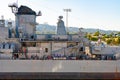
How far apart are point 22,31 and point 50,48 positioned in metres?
2.67

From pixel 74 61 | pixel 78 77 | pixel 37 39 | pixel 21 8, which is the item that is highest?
pixel 21 8

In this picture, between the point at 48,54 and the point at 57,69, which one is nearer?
the point at 57,69

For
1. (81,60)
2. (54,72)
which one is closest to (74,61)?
(81,60)

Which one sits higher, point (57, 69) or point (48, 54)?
point (48, 54)

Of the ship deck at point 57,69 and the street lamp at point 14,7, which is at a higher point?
the street lamp at point 14,7

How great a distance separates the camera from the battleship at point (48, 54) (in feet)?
54.5

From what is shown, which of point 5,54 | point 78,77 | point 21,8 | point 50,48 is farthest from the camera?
point 21,8

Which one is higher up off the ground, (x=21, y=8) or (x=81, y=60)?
(x=21, y=8)

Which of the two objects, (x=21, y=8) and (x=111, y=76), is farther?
(x=21, y=8)

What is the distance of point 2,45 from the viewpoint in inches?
712

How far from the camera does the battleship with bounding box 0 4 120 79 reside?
54.5 feet

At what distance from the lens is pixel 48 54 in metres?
18.4

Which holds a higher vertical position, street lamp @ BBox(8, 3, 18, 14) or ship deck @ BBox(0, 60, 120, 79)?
street lamp @ BBox(8, 3, 18, 14)

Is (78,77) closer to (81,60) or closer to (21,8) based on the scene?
(81,60)
